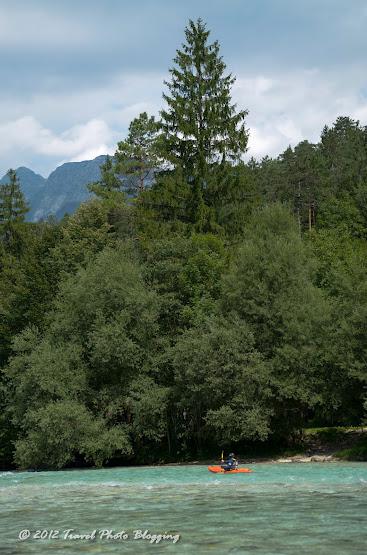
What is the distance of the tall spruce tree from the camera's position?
54.8m

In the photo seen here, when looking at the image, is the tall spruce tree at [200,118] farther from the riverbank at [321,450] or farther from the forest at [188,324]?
the riverbank at [321,450]

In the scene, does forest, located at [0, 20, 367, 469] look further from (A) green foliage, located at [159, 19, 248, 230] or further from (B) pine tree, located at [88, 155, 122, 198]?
(B) pine tree, located at [88, 155, 122, 198]

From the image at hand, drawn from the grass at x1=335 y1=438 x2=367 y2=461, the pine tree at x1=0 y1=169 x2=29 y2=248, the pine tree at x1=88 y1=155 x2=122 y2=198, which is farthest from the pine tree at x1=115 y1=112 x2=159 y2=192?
the grass at x1=335 y1=438 x2=367 y2=461

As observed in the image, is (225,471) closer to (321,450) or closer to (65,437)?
(321,450)

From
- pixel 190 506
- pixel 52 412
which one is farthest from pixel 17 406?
pixel 190 506

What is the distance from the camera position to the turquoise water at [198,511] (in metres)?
17.3

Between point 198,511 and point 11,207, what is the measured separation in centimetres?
6558

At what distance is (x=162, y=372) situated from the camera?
44344mm

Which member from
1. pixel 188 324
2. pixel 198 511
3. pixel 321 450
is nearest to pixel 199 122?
pixel 188 324

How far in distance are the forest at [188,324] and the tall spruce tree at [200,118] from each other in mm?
111

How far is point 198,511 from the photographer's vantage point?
2261 cm

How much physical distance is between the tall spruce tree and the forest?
0.36 ft

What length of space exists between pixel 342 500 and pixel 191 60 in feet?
136

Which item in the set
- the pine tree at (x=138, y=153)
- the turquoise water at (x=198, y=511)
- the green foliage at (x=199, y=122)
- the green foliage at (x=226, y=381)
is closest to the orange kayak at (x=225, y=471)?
the turquoise water at (x=198, y=511)
